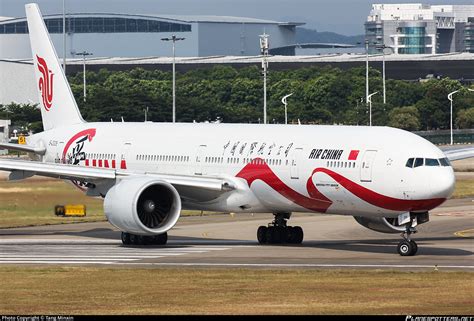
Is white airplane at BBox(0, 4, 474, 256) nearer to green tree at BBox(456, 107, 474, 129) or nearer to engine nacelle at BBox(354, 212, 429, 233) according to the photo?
engine nacelle at BBox(354, 212, 429, 233)

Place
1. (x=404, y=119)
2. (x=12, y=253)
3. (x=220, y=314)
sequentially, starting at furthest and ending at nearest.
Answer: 1. (x=404, y=119)
2. (x=12, y=253)
3. (x=220, y=314)

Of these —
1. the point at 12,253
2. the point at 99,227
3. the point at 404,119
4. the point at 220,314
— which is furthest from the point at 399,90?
the point at 220,314

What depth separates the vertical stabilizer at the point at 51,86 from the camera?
199ft

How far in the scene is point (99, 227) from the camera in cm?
6225

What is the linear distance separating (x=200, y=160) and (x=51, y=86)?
36.9 ft

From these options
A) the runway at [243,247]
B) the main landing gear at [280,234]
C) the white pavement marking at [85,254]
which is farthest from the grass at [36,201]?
the main landing gear at [280,234]

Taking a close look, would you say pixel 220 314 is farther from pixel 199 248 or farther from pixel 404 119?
pixel 404 119

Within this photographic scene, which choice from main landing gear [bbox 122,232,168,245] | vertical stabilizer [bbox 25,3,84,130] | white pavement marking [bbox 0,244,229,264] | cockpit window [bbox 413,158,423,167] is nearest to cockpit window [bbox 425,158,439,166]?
cockpit window [bbox 413,158,423,167]

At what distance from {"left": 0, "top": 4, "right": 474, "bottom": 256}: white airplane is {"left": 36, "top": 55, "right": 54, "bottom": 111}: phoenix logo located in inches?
112

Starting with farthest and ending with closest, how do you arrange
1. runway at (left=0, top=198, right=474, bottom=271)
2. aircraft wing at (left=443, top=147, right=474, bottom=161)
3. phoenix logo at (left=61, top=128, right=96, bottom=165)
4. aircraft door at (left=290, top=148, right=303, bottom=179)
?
aircraft wing at (left=443, top=147, right=474, bottom=161)
phoenix logo at (left=61, top=128, right=96, bottom=165)
aircraft door at (left=290, top=148, right=303, bottom=179)
runway at (left=0, top=198, right=474, bottom=271)

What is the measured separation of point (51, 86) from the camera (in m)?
61.0

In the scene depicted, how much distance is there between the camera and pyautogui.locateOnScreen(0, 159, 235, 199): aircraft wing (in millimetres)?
50906

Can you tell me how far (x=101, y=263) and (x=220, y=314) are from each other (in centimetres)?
1432

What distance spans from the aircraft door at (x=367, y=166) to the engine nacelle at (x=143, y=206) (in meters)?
7.47
